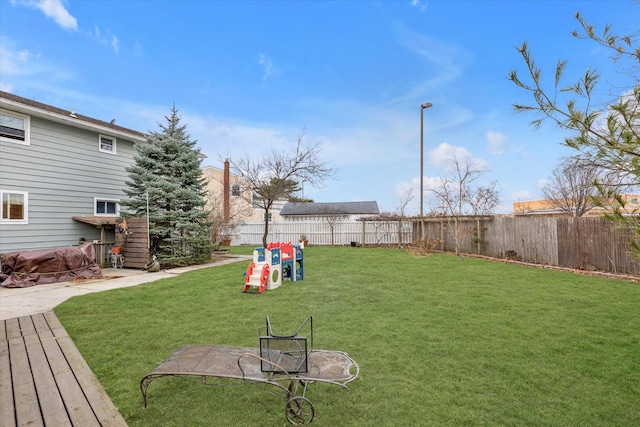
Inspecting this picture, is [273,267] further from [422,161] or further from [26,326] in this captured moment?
[422,161]

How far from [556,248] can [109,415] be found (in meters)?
12.4

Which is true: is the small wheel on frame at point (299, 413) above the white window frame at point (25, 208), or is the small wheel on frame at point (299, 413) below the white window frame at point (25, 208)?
below

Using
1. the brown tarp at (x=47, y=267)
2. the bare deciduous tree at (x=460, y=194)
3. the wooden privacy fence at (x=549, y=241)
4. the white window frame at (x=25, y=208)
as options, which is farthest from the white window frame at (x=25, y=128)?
the wooden privacy fence at (x=549, y=241)

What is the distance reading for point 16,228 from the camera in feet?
32.2

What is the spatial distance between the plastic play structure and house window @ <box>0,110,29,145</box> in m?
8.93

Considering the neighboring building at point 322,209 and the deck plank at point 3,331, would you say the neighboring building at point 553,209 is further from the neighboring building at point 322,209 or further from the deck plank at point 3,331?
the neighboring building at point 322,209

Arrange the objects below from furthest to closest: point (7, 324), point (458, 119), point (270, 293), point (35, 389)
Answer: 1. point (458, 119)
2. point (270, 293)
3. point (7, 324)
4. point (35, 389)

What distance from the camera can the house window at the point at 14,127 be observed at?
962cm

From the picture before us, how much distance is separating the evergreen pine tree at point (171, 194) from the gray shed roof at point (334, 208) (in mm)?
17763

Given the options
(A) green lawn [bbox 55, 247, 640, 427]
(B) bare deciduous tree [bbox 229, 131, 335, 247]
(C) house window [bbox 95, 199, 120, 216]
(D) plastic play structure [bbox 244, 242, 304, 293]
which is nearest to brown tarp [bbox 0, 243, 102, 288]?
(A) green lawn [bbox 55, 247, 640, 427]

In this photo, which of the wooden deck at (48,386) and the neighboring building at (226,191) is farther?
the neighboring building at (226,191)

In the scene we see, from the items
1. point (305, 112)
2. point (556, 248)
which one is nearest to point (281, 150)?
point (305, 112)

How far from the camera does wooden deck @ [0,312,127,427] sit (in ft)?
8.09

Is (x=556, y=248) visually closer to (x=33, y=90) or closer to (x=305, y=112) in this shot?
(x=305, y=112)
